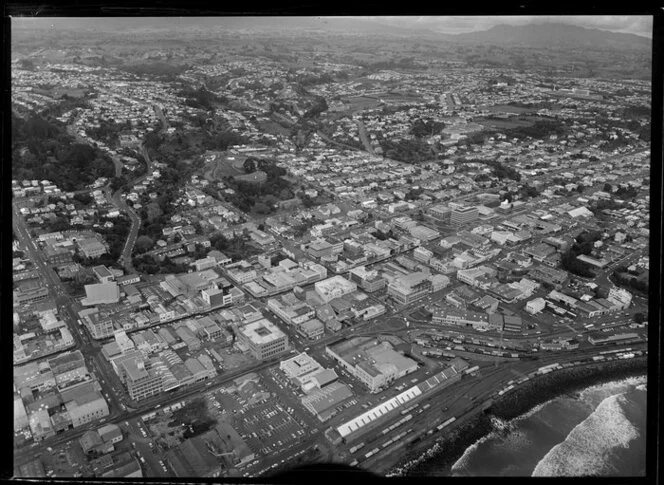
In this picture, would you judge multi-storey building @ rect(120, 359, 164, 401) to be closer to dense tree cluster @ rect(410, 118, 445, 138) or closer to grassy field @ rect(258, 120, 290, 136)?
grassy field @ rect(258, 120, 290, 136)

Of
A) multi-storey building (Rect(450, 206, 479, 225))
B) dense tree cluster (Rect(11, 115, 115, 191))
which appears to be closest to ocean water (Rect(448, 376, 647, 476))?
multi-storey building (Rect(450, 206, 479, 225))

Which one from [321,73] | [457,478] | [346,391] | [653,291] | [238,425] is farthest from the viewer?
[321,73]

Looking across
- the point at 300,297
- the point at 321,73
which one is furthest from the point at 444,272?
the point at 321,73

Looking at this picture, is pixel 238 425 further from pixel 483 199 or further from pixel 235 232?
pixel 483 199

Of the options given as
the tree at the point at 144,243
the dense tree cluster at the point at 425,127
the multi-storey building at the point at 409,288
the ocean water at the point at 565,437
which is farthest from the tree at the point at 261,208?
the ocean water at the point at 565,437

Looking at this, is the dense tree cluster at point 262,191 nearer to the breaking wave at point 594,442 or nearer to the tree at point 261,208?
the tree at point 261,208
